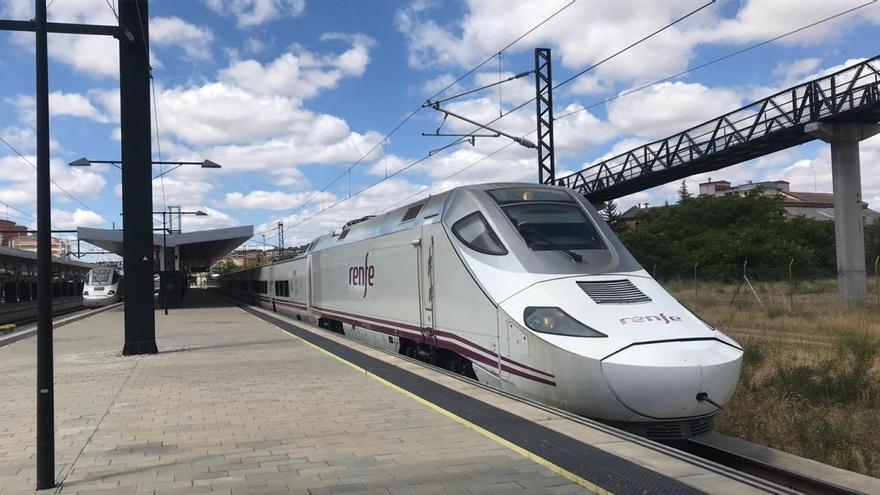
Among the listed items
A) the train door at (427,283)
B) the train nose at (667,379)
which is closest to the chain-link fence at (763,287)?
the train door at (427,283)

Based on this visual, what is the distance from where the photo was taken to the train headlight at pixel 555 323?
22.5ft

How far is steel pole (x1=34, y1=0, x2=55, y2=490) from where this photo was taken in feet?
15.8

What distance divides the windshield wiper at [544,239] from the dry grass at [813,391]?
2.85m

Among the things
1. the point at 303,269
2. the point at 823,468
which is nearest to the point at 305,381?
the point at 823,468

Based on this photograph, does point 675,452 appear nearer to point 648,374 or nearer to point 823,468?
point 648,374

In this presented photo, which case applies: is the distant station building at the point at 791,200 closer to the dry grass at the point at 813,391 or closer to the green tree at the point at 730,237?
the green tree at the point at 730,237

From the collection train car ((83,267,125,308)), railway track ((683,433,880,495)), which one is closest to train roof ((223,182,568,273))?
railway track ((683,433,880,495))

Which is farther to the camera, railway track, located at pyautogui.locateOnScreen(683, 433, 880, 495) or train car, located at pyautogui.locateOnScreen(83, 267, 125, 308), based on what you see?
train car, located at pyautogui.locateOnScreen(83, 267, 125, 308)

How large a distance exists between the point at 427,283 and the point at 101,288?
39.6 metres

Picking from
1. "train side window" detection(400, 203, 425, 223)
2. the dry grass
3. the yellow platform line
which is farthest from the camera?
"train side window" detection(400, 203, 425, 223)

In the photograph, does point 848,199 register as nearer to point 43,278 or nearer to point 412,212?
point 412,212

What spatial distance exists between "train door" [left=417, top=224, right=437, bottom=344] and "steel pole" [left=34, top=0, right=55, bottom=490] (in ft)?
18.7

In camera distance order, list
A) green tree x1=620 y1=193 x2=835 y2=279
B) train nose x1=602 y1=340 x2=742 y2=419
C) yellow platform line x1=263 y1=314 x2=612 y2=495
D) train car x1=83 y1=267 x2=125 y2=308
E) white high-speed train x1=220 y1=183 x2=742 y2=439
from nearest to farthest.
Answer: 1. yellow platform line x1=263 y1=314 x2=612 y2=495
2. train nose x1=602 y1=340 x2=742 y2=419
3. white high-speed train x1=220 y1=183 x2=742 y2=439
4. train car x1=83 y1=267 x2=125 y2=308
5. green tree x1=620 y1=193 x2=835 y2=279

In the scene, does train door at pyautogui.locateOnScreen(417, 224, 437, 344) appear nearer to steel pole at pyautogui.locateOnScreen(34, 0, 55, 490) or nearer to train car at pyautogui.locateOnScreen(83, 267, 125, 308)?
steel pole at pyautogui.locateOnScreen(34, 0, 55, 490)
